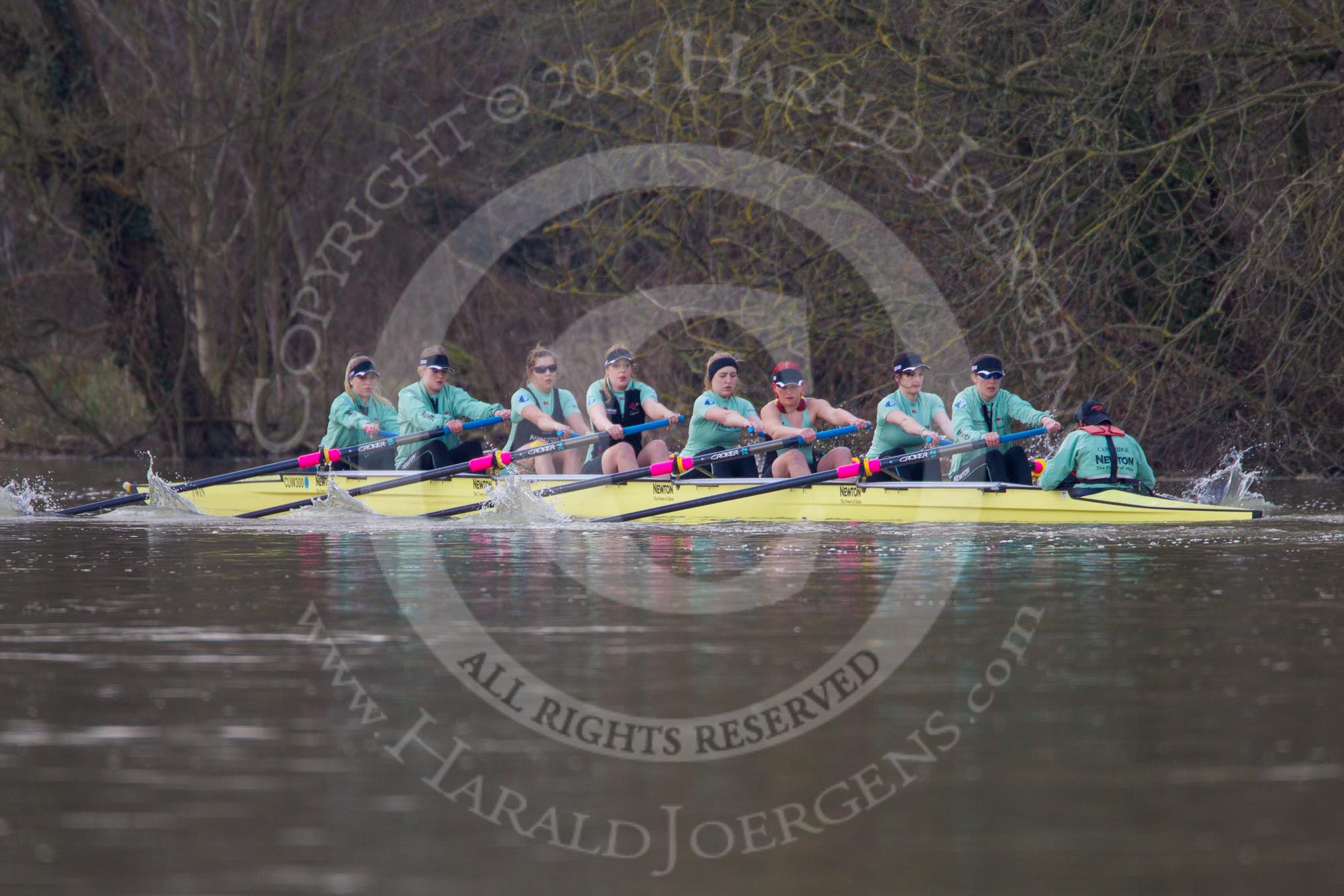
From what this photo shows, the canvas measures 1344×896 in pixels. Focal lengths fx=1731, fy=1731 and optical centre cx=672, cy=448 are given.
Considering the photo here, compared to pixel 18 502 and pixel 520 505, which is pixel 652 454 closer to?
pixel 520 505

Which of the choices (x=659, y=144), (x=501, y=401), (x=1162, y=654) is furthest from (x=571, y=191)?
(x=1162, y=654)

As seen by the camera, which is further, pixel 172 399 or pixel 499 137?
pixel 499 137

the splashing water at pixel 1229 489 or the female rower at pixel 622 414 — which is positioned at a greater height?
the female rower at pixel 622 414

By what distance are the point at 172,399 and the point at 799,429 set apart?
1393cm

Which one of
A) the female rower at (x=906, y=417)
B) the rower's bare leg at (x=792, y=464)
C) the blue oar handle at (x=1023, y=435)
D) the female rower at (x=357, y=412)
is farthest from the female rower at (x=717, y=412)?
the female rower at (x=357, y=412)

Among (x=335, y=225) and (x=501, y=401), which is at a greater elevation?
(x=335, y=225)

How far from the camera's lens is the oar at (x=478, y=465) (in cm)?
1501

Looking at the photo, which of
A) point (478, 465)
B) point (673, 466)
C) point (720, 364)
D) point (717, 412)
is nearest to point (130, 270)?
point (478, 465)

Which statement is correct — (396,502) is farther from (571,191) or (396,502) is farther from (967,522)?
(571,191)

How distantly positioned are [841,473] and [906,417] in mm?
1026

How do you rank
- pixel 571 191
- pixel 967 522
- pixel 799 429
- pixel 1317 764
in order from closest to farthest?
pixel 1317 764 → pixel 967 522 → pixel 799 429 → pixel 571 191

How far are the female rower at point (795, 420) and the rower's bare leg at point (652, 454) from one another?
3.63ft

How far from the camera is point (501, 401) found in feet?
85.5

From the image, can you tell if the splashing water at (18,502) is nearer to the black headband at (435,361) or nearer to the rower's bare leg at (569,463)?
the black headband at (435,361)
